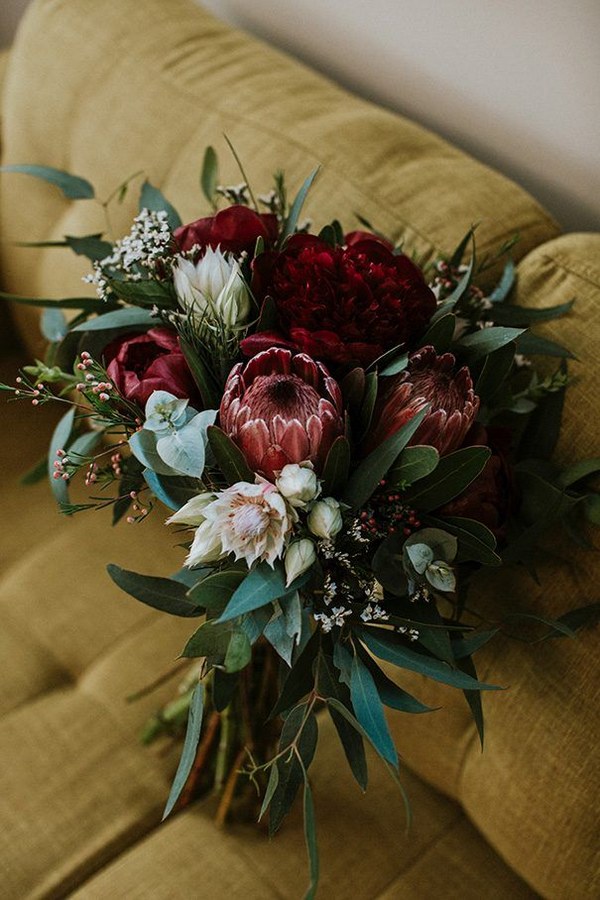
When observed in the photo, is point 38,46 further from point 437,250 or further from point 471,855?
point 471,855

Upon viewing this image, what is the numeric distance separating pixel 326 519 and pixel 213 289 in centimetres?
20

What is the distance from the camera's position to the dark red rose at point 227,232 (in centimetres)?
66

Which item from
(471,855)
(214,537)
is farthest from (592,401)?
(471,855)

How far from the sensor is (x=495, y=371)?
66 centimetres

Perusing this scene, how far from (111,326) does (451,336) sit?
0.28 metres

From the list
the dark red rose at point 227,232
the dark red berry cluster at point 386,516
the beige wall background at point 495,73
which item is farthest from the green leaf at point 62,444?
the beige wall background at point 495,73

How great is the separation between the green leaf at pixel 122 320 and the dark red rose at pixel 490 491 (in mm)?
285

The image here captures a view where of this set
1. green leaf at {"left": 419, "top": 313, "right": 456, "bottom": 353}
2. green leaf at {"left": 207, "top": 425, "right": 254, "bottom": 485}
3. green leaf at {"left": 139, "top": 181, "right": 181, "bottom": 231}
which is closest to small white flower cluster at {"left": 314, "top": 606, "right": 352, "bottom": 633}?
green leaf at {"left": 207, "top": 425, "right": 254, "bottom": 485}

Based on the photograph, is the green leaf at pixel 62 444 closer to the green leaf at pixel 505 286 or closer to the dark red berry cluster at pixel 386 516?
the dark red berry cluster at pixel 386 516

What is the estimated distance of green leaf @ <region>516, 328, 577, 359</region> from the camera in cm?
72

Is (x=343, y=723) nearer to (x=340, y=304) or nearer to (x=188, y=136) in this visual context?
(x=340, y=304)

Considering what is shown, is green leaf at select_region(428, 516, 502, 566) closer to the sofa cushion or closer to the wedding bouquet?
the wedding bouquet

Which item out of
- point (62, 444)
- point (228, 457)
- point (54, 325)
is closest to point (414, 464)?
point (228, 457)

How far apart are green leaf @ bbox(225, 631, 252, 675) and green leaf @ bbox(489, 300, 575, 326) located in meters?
0.37
